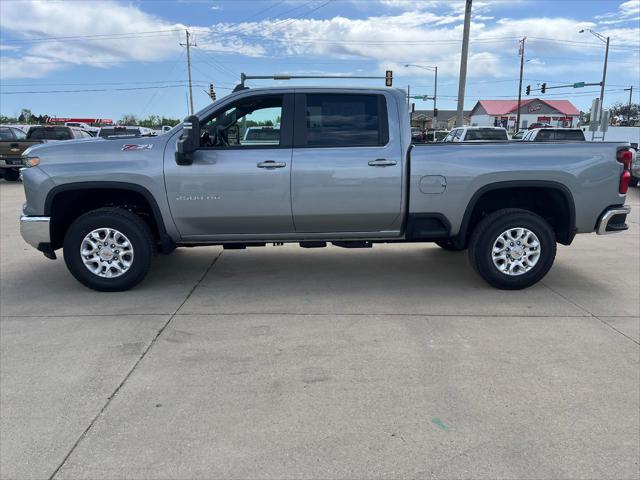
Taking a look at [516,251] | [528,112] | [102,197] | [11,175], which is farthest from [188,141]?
[528,112]

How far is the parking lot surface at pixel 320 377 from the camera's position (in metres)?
2.80

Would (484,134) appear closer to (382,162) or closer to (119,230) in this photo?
(382,162)

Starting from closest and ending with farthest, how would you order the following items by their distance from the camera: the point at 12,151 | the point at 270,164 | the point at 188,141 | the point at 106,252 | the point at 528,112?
1. the point at 188,141
2. the point at 270,164
3. the point at 106,252
4. the point at 12,151
5. the point at 528,112

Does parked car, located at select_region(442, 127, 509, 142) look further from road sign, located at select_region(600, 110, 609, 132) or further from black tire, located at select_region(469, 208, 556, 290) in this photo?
black tire, located at select_region(469, 208, 556, 290)

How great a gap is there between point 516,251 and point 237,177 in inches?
117

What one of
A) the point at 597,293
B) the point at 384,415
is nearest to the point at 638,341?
the point at 597,293

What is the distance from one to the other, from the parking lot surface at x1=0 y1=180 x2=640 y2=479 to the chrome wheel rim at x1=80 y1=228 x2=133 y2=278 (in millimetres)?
274

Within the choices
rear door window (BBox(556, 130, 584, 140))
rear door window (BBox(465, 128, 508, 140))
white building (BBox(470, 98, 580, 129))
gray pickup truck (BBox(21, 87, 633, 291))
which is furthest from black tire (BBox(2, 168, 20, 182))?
white building (BBox(470, 98, 580, 129))

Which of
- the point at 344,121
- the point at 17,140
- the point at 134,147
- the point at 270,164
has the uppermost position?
the point at 344,121

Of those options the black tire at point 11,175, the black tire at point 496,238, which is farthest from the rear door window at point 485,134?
the black tire at point 11,175

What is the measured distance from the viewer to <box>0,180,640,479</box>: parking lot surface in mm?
2803

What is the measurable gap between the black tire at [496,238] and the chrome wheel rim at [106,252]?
11.8 feet

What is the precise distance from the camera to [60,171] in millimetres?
5203

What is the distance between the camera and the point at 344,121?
5402 mm
